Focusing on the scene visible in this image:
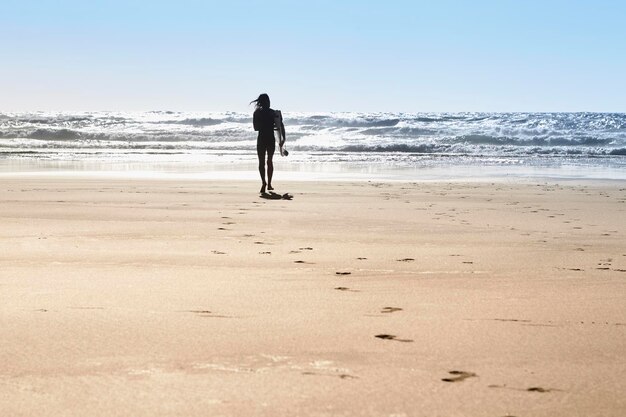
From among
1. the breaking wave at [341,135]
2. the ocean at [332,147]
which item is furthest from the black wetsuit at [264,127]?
the breaking wave at [341,135]

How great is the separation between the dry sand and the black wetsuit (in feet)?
19.1

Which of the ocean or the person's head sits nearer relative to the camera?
the person's head

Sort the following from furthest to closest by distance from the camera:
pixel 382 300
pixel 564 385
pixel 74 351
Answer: pixel 382 300 < pixel 74 351 < pixel 564 385

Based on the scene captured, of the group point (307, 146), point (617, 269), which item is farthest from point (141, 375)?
point (307, 146)

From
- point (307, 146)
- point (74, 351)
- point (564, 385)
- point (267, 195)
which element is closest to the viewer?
point (564, 385)

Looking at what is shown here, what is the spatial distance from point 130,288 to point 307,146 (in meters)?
33.3

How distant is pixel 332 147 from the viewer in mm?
35250

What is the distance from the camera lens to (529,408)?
2266 millimetres

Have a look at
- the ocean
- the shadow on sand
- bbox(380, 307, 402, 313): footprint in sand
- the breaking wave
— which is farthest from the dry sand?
the breaking wave

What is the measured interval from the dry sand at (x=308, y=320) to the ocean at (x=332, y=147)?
11.2 m

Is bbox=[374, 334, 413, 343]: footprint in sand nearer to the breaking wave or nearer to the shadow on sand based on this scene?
the shadow on sand

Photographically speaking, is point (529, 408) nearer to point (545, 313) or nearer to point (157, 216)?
point (545, 313)

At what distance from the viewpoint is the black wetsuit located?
43.7 feet

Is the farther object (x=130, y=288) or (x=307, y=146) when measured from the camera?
(x=307, y=146)
